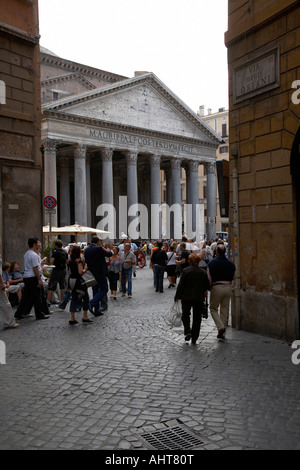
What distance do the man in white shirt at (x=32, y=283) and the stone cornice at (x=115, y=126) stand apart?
74.6ft

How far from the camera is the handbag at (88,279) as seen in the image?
8.73 m

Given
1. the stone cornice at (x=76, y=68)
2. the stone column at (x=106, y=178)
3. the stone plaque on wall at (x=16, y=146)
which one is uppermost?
the stone cornice at (x=76, y=68)

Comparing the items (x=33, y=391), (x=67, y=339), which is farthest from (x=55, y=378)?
(x=67, y=339)

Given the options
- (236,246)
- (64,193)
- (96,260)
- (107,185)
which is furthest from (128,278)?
(64,193)

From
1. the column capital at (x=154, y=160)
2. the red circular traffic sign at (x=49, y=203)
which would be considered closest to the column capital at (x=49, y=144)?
the column capital at (x=154, y=160)

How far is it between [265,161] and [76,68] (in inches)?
1466

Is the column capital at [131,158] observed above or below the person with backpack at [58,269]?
above

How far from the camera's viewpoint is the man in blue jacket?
9.41 m

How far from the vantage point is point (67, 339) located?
7324 mm

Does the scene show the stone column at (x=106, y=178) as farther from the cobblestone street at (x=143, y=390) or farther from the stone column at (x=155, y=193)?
the cobblestone street at (x=143, y=390)

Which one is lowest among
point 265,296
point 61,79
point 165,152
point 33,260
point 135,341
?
point 135,341

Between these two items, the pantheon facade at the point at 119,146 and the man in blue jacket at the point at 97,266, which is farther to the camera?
the pantheon facade at the point at 119,146
